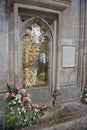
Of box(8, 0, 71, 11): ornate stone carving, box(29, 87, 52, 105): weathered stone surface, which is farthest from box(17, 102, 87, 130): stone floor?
box(8, 0, 71, 11): ornate stone carving

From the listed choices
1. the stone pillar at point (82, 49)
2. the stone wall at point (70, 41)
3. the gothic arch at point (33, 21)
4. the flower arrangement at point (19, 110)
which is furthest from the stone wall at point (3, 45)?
the stone pillar at point (82, 49)

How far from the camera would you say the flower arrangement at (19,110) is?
2135mm

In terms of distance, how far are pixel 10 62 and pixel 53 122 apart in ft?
4.09

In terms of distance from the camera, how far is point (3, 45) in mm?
2709

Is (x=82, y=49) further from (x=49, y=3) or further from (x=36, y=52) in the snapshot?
(x=49, y=3)

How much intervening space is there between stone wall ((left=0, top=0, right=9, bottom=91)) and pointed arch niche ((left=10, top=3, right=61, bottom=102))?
157 mm

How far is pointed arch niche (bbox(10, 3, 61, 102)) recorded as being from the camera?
9.20 ft

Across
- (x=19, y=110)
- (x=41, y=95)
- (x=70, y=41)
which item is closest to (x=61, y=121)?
(x=19, y=110)

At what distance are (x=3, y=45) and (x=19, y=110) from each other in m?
1.17

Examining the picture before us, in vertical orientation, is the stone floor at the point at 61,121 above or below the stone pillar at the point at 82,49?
below

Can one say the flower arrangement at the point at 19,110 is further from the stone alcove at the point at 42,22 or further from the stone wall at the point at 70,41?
the stone wall at the point at 70,41

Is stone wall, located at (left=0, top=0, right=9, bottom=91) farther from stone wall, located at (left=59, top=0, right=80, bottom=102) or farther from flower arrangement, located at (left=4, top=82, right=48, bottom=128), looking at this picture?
stone wall, located at (left=59, top=0, right=80, bottom=102)

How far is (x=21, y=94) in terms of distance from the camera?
2295 mm

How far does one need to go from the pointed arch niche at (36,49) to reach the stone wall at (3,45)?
0.16 m
